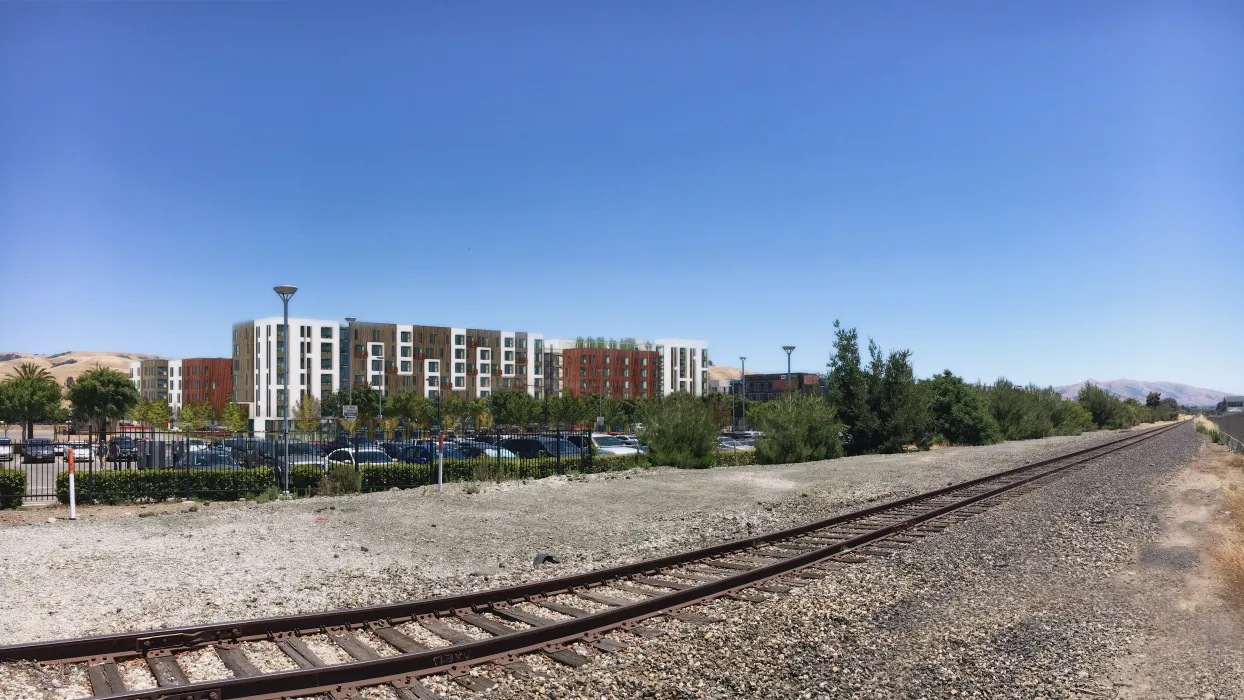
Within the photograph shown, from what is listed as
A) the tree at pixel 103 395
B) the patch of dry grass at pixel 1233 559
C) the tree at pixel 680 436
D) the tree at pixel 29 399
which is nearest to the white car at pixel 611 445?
the tree at pixel 680 436

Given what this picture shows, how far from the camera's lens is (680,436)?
29344 millimetres

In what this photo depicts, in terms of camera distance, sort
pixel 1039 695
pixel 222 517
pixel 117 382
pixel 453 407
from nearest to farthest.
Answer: pixel 1039 695
pixel 222 517
pixel 117 382
pixel 453 407

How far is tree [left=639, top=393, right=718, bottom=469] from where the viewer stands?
1148 inches

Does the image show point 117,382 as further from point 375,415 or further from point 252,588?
point 252,588

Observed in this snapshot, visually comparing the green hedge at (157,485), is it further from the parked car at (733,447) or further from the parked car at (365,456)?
the parked car at (733,447)

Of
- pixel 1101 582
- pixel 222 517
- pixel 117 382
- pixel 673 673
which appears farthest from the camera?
pixel 117 382

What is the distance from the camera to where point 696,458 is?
1156 inches

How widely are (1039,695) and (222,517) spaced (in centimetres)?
1373

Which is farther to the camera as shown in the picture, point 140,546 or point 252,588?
point 140,546

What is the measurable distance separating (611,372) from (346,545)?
125778 millimetres

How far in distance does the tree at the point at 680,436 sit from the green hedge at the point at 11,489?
60.7ft

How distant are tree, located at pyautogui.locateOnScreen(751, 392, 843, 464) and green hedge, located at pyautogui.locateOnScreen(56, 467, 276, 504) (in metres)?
19.8

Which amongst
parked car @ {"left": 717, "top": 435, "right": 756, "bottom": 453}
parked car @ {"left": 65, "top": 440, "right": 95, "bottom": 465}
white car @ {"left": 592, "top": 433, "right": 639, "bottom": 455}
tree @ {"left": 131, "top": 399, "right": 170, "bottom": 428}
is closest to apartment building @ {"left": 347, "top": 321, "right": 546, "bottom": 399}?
tree @ {"left": 131, "top": 399, "right": 170, "bottom": 428}

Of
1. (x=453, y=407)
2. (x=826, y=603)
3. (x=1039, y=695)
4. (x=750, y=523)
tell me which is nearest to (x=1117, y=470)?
(x=750, y=523)
